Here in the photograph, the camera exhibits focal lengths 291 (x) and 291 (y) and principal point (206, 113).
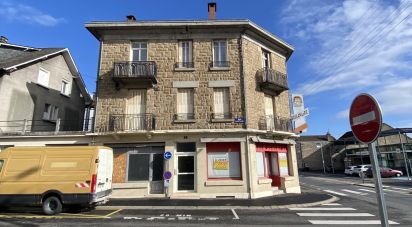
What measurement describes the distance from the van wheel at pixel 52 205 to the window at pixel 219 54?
1094cm

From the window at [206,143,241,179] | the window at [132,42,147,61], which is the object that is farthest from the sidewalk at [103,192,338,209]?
the window at [132,42,147,61]

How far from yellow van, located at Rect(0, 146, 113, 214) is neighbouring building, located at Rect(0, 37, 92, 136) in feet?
19.6

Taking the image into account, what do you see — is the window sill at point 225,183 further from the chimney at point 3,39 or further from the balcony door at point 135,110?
the chimney at point 3,39

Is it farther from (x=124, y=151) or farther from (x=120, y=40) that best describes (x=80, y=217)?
(x=120, y=40)

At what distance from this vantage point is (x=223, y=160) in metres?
16.4

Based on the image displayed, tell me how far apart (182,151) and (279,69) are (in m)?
8.98

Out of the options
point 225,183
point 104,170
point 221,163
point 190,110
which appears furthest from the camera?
point 190,110

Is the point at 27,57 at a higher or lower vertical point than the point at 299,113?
higher

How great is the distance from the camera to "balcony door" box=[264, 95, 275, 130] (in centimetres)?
1798

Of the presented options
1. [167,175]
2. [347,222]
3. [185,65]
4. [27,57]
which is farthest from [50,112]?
[347,222]

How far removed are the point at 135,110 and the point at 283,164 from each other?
9.92m

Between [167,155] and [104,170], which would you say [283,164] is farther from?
[104,170]

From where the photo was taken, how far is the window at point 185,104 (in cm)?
1689

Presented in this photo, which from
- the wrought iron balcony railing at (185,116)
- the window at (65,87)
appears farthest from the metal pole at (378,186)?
the window at (65,87)
